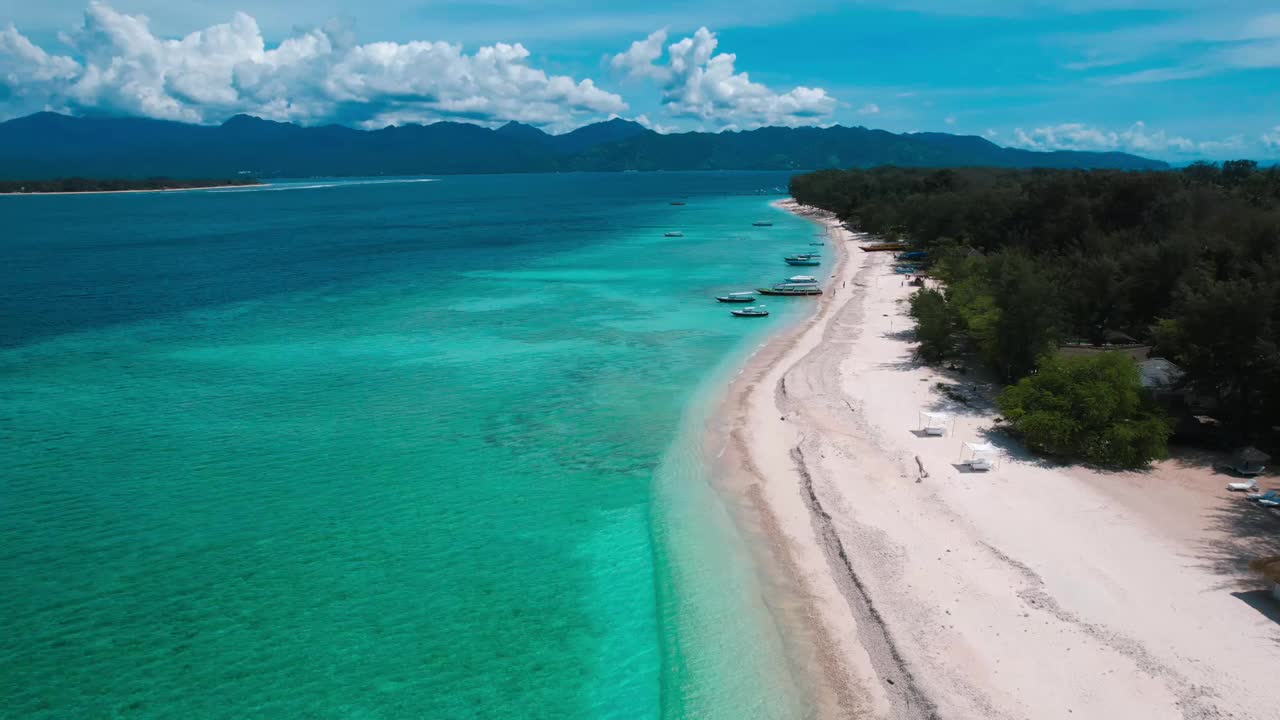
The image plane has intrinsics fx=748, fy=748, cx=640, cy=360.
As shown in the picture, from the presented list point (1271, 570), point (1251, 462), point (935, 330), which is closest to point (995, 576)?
point (1271, 570)

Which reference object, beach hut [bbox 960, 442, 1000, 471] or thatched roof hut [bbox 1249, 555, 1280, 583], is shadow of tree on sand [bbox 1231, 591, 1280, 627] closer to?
thatched roof hut [bbox 1249, 555, 1280, 583]

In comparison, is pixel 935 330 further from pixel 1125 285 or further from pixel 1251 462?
pixel 1251 462

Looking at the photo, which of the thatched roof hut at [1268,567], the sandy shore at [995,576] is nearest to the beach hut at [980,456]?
the sandy shore at [995,576]

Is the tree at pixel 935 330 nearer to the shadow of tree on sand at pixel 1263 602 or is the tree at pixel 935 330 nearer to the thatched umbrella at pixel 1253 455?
the thatched umbrella at pixel 1253 455

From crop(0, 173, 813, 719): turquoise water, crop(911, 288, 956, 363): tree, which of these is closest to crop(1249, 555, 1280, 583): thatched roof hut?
crop(0, 173, 813, 719): turquoise water

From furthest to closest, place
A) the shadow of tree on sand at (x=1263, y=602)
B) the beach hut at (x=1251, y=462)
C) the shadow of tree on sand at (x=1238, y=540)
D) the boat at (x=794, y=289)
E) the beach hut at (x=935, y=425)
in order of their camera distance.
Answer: the boat at (x=794, y=289) → the beach hut at (x=935, y=425) → the beach hut at (x=1251, y=462) → the shadow of tree on sand at (x=1238, y=540) → the shadow of tree on sand at (x=1263, y=602)

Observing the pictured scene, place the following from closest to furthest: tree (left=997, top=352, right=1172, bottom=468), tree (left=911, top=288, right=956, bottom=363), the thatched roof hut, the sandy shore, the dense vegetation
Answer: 1. the sandy shore
2. the thatched roof hut
3. tree (left=997, top=352, right=1172, bottom=468)
4. the dense vegetation
5. tree (left=911, top=288, right=956, bottom=363)
